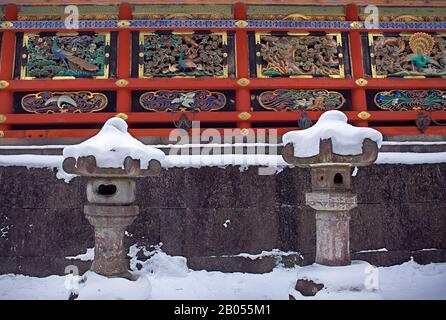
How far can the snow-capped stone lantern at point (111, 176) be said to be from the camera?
3.65m

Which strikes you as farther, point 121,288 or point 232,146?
point 232,146

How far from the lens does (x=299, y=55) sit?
7.50 metres

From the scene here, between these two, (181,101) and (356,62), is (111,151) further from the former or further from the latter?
(356,62)

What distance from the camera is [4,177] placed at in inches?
235

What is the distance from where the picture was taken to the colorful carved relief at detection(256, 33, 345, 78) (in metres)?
7.39

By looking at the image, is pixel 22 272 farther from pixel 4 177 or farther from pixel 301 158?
pixel 301 158

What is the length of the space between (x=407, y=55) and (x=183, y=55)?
14.8ft

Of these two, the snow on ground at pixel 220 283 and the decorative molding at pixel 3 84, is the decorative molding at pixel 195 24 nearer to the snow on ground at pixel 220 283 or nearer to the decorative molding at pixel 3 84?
the decorative molding at pixel 3 84

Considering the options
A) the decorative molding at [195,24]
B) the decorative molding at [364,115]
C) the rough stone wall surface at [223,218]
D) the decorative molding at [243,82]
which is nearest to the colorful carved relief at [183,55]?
the decorative molding at [195,24]

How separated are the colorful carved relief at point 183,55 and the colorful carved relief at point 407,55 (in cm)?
309

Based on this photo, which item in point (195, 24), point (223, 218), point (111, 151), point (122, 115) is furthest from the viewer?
point (195, 24)

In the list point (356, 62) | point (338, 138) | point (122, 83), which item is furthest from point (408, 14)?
point (122, 83)

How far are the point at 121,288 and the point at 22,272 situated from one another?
112 inches
